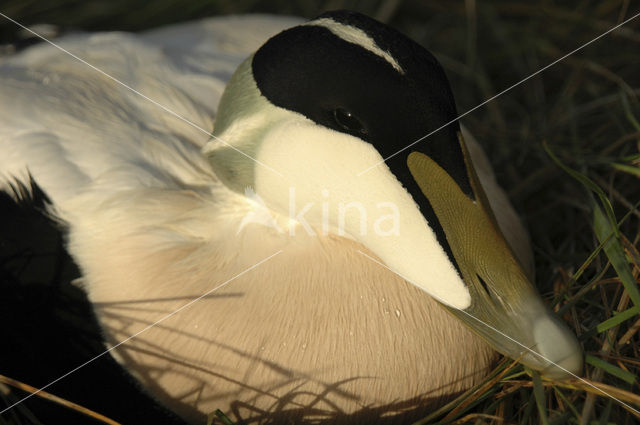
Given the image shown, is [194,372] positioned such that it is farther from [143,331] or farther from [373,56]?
[373,56]

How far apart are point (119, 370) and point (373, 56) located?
0.62 meters

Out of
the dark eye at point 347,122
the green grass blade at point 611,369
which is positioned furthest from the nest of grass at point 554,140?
the dark eye at point 347,122

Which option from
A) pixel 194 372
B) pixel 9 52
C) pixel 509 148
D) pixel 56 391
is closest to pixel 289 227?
pixel 194 372

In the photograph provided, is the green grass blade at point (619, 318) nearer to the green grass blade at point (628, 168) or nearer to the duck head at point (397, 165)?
the duck head at point (397, 165)

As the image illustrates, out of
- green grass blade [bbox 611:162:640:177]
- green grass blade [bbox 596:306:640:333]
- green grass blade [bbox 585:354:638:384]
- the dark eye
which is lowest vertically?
green grass blade [bbox 585:354:638:384]

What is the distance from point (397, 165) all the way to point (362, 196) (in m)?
0.07

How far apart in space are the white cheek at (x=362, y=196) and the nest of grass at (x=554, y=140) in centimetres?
23

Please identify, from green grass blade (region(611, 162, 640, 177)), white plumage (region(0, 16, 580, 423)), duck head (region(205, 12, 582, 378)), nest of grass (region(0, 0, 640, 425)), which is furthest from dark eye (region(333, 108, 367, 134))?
green grass blade (region(611, 162, 640, 177))

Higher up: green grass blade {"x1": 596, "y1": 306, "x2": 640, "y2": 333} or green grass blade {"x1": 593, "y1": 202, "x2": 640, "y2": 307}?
green grass blade {"x1": 593, "y1": 202, "x2": 640, "y2": 307}

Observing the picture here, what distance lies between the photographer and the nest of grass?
44.8 inches

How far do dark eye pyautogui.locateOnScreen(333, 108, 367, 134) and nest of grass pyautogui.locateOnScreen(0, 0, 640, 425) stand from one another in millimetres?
419

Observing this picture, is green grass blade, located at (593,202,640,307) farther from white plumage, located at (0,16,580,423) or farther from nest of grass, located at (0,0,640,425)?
white plumage, located at (0,16,580,423)

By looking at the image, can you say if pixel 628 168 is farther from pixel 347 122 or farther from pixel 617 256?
pixel 347 122

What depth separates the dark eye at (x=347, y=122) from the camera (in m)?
0.97
